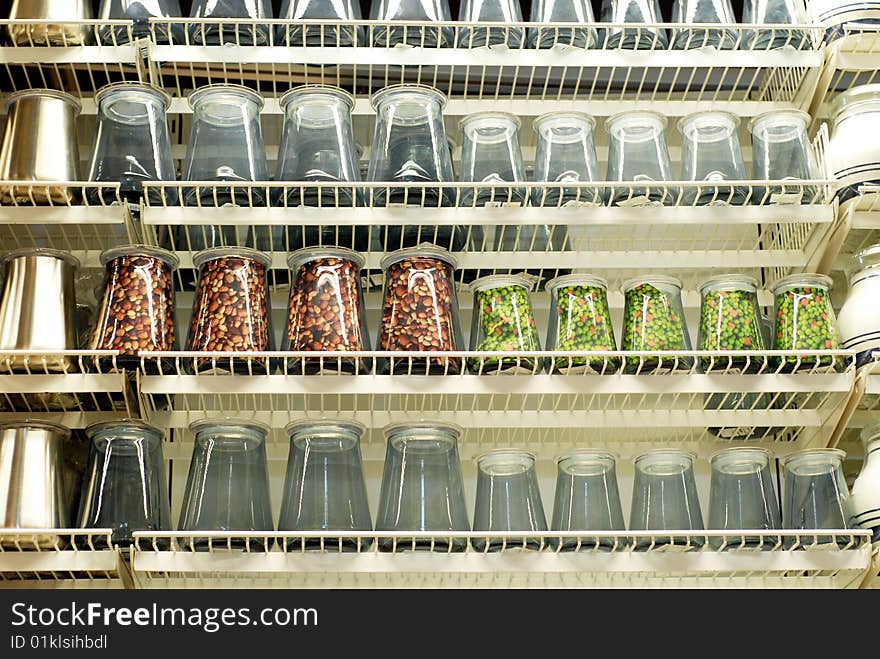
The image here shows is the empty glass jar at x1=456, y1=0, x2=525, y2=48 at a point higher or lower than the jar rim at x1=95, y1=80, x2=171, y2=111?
higher

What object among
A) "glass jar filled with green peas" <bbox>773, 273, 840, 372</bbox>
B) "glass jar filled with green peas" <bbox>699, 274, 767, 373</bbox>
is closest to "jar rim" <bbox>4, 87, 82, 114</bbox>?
"glass jar filled with green peas" <bbox>699, 274, 767, 373</bbox>

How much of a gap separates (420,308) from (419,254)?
0.08 meters

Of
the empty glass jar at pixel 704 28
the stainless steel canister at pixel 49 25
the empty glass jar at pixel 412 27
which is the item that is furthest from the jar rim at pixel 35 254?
the empty glass jar at pixel 704 28

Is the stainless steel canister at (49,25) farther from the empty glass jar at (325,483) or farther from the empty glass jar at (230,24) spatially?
the empty glass jar at (325,483)

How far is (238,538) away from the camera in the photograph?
1.62m

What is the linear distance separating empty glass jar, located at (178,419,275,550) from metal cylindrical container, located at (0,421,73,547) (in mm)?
175

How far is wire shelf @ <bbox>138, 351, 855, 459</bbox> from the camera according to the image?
169 cm

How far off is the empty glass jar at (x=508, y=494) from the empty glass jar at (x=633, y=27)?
704mm

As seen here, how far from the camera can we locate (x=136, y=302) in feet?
5.72

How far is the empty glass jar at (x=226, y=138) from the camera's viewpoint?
1817 mm

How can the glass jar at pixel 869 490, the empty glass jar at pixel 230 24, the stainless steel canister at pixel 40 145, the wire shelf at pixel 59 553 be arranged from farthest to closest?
the empty glass jar at pixel 230 24 → the stainless steel canister at pixel 40 145 → the glass jar at pixel 869 490 → the wire shelf at pixel 59 553

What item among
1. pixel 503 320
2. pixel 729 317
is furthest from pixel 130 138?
pixel 729 317

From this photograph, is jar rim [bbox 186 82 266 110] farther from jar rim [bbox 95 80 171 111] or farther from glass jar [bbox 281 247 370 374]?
glass jar [bbox 281 247 370 374]

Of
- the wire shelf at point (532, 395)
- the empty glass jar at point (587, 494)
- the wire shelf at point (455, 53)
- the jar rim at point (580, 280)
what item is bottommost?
the empty glass jar at point (587, 494)
